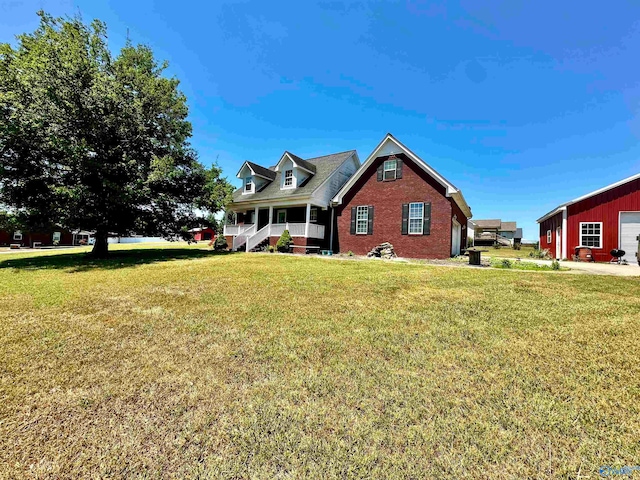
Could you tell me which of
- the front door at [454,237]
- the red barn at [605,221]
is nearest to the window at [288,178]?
the front door at [454,237]

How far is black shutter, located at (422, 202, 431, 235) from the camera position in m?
15.7

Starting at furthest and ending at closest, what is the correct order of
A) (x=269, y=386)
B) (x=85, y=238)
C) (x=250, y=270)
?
(x=85, y=238) < (x=250, y=270) < (x=269, y=386)

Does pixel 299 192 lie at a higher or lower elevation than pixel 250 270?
higher

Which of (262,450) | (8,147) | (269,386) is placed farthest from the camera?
(8,147)

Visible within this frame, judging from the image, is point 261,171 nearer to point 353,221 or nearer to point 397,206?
point 353,221

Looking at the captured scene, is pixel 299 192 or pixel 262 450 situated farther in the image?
pixel 299 192

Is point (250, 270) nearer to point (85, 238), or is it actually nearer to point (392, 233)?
point (392, 233)

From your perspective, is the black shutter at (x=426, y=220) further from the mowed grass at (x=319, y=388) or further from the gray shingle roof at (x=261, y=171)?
the gray shingle roof at (x=261, y=171)

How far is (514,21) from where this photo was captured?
10.3 meters

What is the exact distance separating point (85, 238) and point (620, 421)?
59.9 meters

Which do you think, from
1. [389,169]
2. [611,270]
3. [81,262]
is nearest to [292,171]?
[389,169]

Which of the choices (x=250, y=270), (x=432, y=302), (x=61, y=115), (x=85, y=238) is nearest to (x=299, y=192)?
(x=250, y=270)

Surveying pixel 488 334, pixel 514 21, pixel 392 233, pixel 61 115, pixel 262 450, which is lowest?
pixel 262 450

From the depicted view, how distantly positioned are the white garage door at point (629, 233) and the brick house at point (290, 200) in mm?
17258
